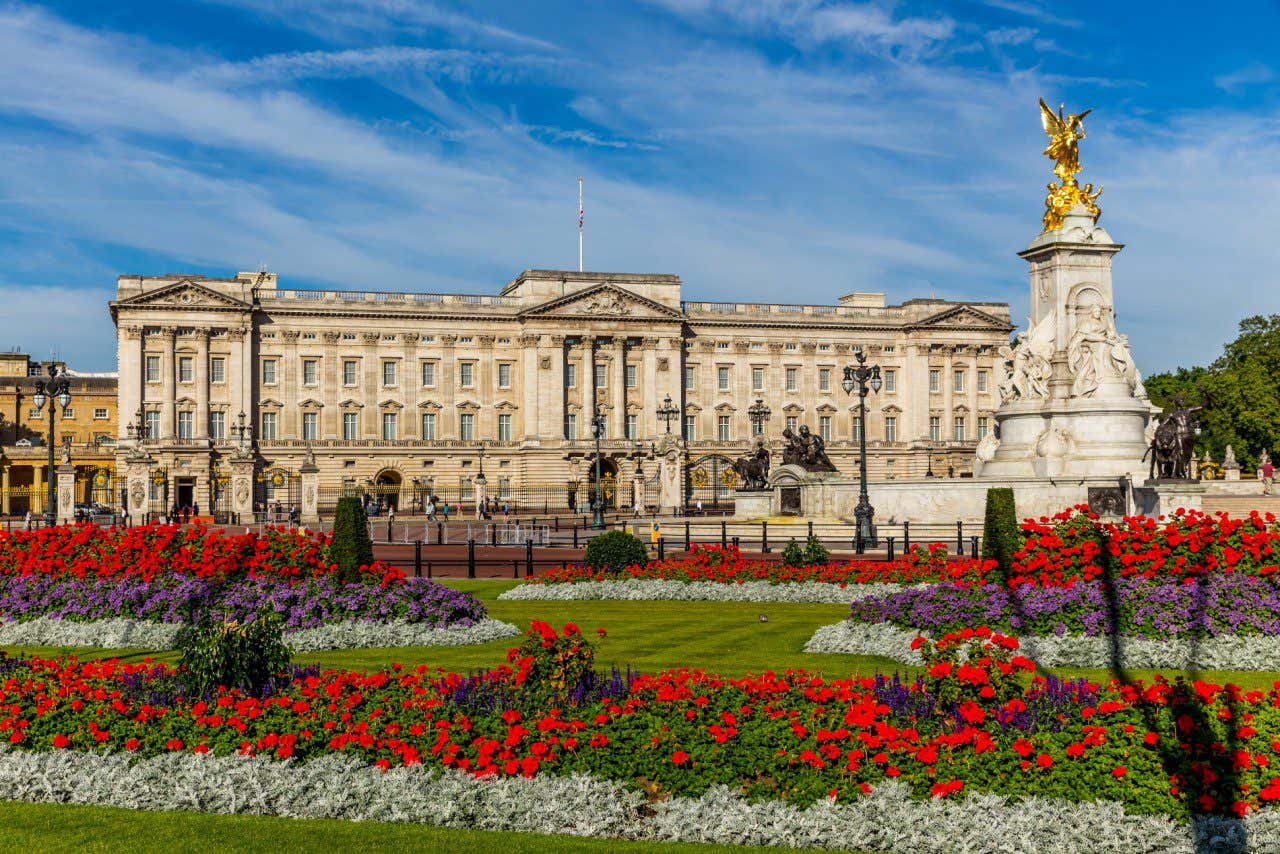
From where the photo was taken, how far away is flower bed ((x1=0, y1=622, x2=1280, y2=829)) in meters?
8.64

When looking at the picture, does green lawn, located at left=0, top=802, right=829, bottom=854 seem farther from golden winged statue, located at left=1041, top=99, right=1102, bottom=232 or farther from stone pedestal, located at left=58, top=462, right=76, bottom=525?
stone pedestal, located at left=58, top=462, right=76, bottom=525

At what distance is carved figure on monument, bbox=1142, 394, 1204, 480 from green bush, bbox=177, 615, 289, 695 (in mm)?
28182

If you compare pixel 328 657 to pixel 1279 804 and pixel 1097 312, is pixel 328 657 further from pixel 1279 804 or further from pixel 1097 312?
pixel 1097 312

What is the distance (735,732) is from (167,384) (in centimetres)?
7733

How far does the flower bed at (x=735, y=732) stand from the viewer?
340 inches

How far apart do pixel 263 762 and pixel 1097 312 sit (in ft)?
101

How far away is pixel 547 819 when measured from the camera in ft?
29.0

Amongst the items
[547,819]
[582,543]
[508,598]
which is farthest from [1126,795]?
[582,543]

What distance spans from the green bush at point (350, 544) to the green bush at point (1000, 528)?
931 cm

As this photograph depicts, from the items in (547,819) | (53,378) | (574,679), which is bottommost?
(547,819)

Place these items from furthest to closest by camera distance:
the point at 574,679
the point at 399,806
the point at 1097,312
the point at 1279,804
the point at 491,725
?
Result: the point at 1097,312 → the point at 574,679 → the point at 491,725 → the point at 399,806 → the point at 1279,804

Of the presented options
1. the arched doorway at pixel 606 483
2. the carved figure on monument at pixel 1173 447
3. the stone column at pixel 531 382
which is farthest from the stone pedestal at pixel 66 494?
the carved figure on monument at pixel 1173 447

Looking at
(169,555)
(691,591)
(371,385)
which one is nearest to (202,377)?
(371,385)

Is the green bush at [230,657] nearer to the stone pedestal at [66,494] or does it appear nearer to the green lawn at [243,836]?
the green lawn at [243,836]
